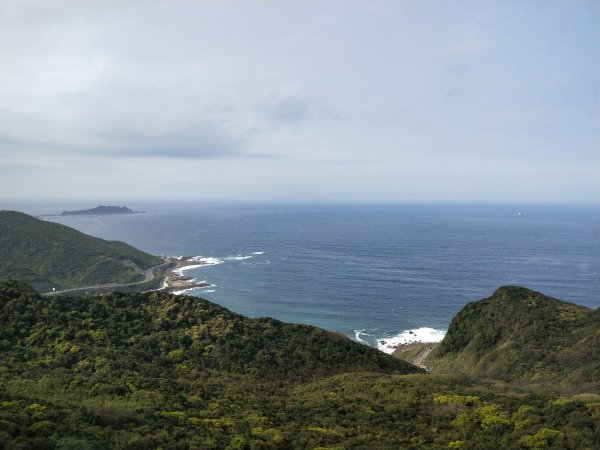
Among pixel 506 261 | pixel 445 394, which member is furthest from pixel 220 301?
pixel 506 261

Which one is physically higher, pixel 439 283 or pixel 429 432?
pixel 429 432

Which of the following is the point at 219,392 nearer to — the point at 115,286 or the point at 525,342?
the point at 525,342

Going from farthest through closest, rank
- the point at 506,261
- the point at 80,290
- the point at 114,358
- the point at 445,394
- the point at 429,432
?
1. the point at 506,261
2. the point at 80,290
3. the point at 114,358
4. the point at 445,394
5. the point at 429,432

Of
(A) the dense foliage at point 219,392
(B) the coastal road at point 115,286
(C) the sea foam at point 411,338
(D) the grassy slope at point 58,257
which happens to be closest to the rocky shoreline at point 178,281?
(B) the coastal road at point 115,286

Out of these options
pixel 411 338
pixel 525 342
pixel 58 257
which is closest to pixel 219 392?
pixel 525 342

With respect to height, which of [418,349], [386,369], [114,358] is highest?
[114,358]

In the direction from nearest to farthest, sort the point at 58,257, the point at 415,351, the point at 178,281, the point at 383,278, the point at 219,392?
the point at 219,392 → the point at 415,351 → the point at 383,278 → the point at 178,281 → the point at 58,257

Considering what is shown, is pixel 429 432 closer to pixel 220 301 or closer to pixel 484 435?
pixel 484 435
